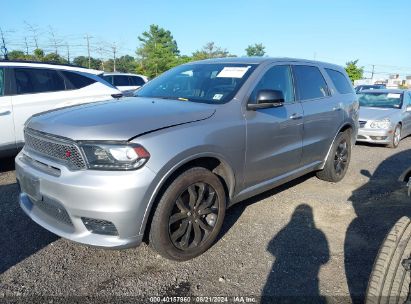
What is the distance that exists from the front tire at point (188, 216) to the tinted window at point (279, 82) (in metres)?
1.11

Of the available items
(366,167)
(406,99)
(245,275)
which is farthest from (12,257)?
(406,99)

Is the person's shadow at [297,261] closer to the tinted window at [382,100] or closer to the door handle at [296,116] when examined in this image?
the door handle at [296,116]

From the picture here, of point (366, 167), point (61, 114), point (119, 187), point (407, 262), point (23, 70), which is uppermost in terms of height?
point (23, 70)

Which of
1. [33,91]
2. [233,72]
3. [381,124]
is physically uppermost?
[233,72]

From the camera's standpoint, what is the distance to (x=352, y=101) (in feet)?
18.6

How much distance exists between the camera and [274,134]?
3781 millimetres

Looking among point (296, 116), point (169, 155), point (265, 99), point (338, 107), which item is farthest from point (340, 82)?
point (169, 155)

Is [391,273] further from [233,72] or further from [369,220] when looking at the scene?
[233,72]

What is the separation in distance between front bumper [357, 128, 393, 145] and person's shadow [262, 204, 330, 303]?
5.36 metres

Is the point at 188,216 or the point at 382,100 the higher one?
the point at 382,100

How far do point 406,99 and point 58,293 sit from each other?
1016cm

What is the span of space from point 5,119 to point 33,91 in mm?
662

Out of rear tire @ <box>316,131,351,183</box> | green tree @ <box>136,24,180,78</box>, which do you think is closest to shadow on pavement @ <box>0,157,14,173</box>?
rear tire @ <box>316,131,351,183</box>

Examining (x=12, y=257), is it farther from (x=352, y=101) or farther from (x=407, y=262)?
(x=352, y=101)
